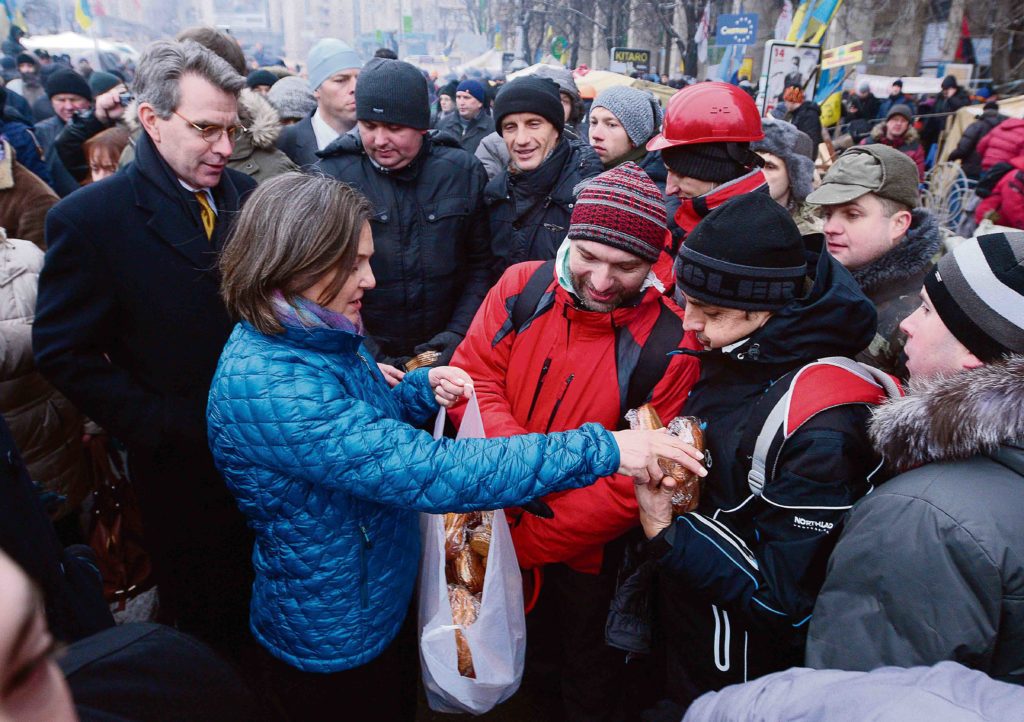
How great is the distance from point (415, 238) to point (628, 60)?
20.0m

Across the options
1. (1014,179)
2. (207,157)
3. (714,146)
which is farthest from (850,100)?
(207,157)

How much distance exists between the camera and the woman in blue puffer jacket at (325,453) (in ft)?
5.03

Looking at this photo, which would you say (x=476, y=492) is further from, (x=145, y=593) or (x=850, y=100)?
(x=850, y=100)

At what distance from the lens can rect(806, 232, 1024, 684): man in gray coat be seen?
113 cm

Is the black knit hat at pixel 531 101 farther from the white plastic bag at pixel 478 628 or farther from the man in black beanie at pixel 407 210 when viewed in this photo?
the white plastic bag at pixel 478 628

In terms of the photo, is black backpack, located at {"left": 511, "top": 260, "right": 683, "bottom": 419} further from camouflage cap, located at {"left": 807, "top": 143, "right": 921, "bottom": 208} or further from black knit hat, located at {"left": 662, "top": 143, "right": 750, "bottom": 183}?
camouflage cap, located at {"left": 807, "top": 143, "right": 921, "bottom": 208}

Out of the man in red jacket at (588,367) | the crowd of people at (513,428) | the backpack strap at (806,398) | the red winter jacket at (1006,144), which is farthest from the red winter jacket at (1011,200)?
the backpack strap at (806,398)

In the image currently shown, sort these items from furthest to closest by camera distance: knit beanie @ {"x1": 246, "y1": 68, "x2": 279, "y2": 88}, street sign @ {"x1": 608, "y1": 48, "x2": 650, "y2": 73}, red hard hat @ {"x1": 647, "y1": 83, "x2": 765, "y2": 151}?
street sign @ {"x1": 608, "y1": 48, "x2": 650, "y2": 73} < knit beanie @ {"x1": 246, "y1": 68, "x2": 279, "y2": 88} < red hard hat @ {"x1": 647, "y1": 83, "x2": 765, "y2": 151}

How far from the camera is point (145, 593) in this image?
3.14 meters

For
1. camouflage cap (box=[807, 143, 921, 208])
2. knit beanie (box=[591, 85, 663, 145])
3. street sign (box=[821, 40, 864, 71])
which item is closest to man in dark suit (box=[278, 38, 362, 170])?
knit beanie (box=[591, 85, 663, 145])

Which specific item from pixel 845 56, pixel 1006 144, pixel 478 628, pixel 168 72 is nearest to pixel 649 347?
pixel 478 628

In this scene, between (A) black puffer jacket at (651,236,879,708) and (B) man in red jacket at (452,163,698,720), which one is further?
(B) man in red jacket at (452,163,698,720)

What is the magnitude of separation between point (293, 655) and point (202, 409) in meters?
0.97

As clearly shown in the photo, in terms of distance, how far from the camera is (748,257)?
1.63 m
